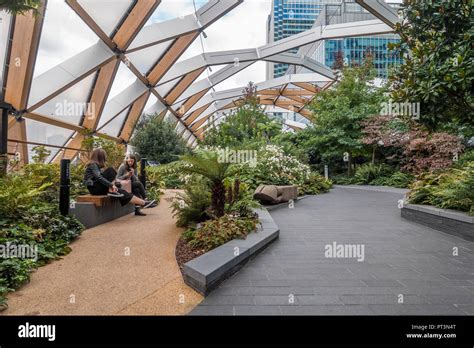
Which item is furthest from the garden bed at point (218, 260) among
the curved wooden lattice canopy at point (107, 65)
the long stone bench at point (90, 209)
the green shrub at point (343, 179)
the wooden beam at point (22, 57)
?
the green shrub at point (343, 179)

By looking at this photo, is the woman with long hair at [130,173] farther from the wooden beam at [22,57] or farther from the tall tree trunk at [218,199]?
the wooden beam at [22,57]

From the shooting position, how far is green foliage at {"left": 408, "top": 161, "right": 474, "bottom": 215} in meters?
4.95

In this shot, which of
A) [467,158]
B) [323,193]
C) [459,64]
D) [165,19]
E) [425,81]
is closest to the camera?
[459,64]

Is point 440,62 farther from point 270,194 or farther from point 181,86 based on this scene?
point 181,86

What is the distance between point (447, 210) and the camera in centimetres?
516

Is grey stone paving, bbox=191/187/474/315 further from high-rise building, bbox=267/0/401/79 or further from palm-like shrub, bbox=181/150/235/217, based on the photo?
high-rise building, bbox=267/0/401/79

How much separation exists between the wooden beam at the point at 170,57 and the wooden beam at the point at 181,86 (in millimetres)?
4162

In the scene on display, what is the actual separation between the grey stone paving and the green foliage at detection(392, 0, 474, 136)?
1.92m

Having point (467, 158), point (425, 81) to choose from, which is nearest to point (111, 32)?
point (425, 81)

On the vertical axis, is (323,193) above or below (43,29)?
below

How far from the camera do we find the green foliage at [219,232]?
374cm

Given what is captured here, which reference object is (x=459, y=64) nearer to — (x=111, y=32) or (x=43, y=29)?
(x=43, y=29)
